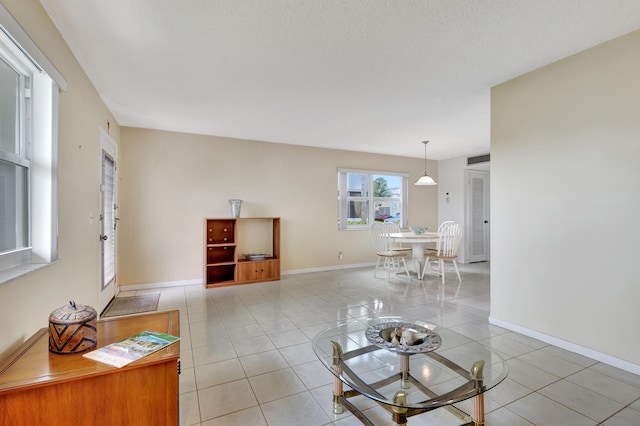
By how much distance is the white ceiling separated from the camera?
190 cm

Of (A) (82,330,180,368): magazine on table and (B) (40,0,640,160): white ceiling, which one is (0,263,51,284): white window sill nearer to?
(A) (82,330,180,368): magazine on table

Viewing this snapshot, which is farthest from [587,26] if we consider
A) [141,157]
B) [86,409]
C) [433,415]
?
[141,157]

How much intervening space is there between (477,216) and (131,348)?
23.3 ft

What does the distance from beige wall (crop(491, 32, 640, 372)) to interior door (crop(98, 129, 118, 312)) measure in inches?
165

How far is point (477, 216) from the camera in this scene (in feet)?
22.4

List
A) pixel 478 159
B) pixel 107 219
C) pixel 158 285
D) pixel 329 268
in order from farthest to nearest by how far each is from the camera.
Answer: pixel 478 159 < pixel 329 268 < pixel 158 285 < pixel 107 219

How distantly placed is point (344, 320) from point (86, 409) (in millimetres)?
2429

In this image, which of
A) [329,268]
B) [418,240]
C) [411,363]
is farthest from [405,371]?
[329,268]

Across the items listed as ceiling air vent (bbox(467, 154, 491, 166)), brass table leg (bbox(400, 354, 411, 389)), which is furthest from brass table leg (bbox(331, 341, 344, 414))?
ceiling air vent (bbox(467, 154, 491, 166))

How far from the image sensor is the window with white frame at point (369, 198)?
6172 millimetres

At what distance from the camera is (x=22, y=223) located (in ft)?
5.36

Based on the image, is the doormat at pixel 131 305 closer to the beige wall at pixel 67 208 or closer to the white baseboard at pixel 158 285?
the white baseboard at pixel 158 285

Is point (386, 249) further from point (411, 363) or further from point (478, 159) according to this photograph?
point (411, 363)

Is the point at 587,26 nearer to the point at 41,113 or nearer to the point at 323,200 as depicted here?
the point at 41,113
